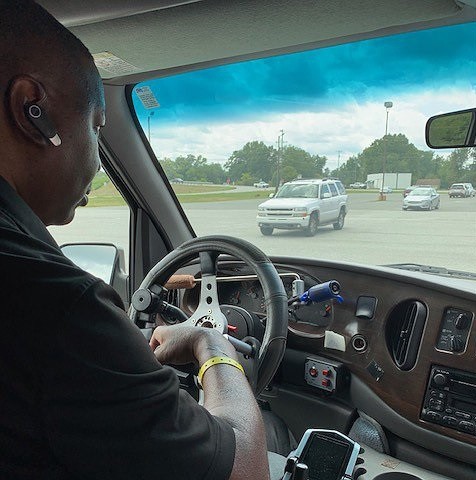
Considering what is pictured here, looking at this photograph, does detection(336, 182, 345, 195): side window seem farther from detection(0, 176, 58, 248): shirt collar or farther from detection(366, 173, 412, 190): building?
detection(0, 176, 58, 248): shirt collar

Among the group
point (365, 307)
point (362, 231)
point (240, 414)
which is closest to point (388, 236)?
point (362, 231)

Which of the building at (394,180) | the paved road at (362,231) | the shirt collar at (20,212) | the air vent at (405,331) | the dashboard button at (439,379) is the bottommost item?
the dashboard button at (439,379)

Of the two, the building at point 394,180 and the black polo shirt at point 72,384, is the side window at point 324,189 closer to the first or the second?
the building at point 394,180

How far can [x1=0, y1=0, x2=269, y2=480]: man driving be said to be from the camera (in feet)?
2.57

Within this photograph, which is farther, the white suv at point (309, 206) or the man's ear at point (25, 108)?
the white suv at point (309, 206)

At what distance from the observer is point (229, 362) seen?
136 centimetres

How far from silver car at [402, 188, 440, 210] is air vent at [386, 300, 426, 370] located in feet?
2.19

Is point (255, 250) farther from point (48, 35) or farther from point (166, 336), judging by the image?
point (48, 35)

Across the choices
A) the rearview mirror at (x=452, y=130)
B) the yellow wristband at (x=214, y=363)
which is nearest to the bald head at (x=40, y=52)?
the yellow wristband at (x=214, y=363)

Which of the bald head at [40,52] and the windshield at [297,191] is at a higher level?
the bald head at [40,52]

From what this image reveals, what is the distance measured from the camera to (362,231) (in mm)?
3137

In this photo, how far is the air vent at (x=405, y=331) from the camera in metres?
2.23

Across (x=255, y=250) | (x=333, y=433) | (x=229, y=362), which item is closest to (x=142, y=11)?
(x=255, y=250)

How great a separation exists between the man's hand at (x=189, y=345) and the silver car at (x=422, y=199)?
1.63 metres
